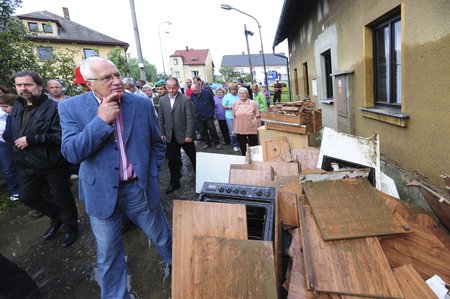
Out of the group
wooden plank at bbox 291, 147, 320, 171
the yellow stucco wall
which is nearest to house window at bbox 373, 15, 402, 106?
the yellow stucco wall

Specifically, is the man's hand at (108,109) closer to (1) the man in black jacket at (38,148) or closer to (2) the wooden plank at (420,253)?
(1) the man in black jacket at (38,148)

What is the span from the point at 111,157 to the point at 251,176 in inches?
60.8

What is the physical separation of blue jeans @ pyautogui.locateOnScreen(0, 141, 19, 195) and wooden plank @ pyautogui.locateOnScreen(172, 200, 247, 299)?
4.72 metres

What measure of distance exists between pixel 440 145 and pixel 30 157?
4.50 metres

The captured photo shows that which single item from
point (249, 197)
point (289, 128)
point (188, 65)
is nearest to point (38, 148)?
point (249, 197)

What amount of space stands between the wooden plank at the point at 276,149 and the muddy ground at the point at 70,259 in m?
1.73

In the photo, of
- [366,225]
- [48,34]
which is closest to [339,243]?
[366,225]

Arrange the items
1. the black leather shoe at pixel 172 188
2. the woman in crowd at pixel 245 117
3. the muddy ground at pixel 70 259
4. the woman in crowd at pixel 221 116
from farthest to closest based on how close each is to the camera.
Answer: the woman in crowd at pixel 221 116 → the woman in crowd at pixel 245 117 → the black leather shoe at pixel 172 188 → the muddy ground at pixel 70 259

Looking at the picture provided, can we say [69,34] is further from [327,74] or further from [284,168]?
[284,168]

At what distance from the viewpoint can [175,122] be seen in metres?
4.45

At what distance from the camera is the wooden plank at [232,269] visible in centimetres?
140

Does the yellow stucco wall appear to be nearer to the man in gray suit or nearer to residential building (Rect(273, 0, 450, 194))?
residential building (Rect(273, 0, 450, 194))

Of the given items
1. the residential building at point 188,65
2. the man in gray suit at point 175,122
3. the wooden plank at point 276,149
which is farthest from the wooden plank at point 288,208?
the residential building at point 188,65

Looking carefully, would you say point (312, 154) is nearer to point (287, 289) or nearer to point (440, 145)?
point (440, 145)
